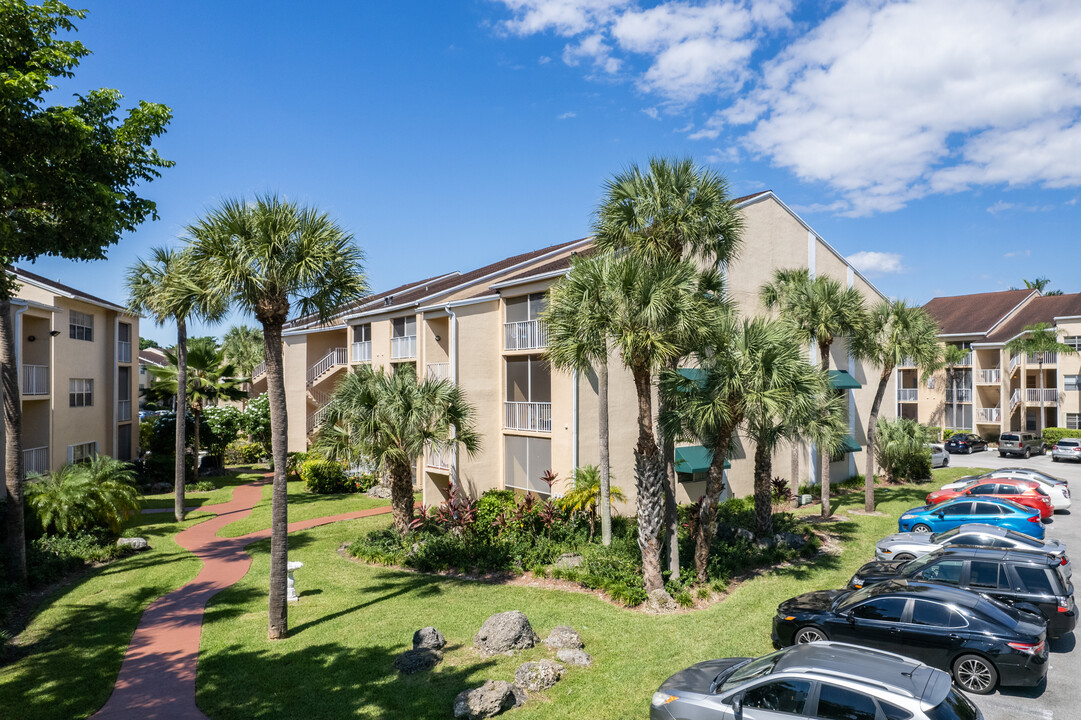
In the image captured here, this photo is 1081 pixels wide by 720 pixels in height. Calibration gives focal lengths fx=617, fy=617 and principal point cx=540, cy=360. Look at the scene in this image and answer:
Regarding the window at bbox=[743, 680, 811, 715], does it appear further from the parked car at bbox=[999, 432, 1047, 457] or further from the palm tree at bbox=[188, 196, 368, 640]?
the parked car at bbox=[999, 432, 1047, 457]

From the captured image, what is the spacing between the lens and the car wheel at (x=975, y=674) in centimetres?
987

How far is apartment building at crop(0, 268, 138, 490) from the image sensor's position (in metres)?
24.9

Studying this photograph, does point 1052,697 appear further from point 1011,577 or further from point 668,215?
point 668,215

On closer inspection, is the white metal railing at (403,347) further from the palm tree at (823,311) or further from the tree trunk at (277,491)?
the palm tree at (823,311)

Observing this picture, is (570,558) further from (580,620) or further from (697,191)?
(697,191)

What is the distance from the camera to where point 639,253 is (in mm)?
15836

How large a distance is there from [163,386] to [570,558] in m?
28.5

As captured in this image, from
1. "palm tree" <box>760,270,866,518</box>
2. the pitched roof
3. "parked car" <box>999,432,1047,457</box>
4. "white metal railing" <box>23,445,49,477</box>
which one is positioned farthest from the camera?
the pitched roof

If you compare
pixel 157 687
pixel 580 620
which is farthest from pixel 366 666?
pixel 580 620

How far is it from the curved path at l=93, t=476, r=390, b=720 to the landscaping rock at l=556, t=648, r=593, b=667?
6.03 metres

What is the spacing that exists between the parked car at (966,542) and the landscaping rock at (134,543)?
2276 cm

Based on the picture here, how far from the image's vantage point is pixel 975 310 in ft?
166

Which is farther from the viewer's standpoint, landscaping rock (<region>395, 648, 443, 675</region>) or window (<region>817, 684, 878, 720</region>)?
landscaping rock (<region>395, 648, 443, 675</region>)

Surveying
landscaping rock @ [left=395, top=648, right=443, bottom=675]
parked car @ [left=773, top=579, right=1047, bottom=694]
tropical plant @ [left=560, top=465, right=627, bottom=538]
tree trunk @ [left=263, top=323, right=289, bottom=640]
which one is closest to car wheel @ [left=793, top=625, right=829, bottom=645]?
parked car @ [left=773, top=579, right=1047, bottom=694]
